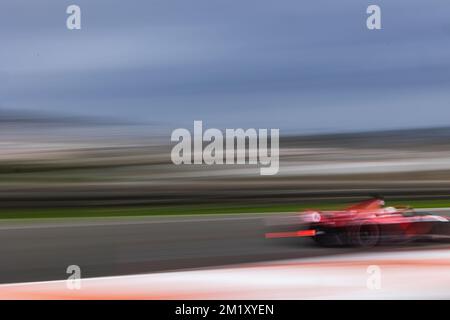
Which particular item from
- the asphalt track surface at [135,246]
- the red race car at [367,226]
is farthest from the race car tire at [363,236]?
the asphalt track surface at [135,246]

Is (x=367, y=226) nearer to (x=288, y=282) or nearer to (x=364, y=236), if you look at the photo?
(x=364, y=236)

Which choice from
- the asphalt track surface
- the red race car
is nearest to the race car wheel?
the red race car

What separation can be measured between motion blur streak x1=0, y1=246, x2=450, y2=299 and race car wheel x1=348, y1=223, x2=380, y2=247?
5 centimetres

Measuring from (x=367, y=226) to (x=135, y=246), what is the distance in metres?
1.06

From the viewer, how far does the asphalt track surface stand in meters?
2.35

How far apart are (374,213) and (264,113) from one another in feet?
2.21

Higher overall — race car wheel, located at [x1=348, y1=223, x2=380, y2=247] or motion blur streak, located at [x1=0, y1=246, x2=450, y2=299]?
race car wheel, located at [x1=348, y1=223, x2=380, y2=247]

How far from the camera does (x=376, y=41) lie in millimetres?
2525

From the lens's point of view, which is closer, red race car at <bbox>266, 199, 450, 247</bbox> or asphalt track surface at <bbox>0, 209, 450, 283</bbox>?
asphalt track surface at <bbox>0, 209, 450, 283</bbox>

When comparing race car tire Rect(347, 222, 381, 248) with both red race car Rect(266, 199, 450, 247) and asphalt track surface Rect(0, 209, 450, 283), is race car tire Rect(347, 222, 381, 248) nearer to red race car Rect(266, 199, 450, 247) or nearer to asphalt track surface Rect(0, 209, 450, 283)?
red race car Rect(266, 199, 450, 247)

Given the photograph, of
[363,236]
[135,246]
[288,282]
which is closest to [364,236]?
[363,236]
